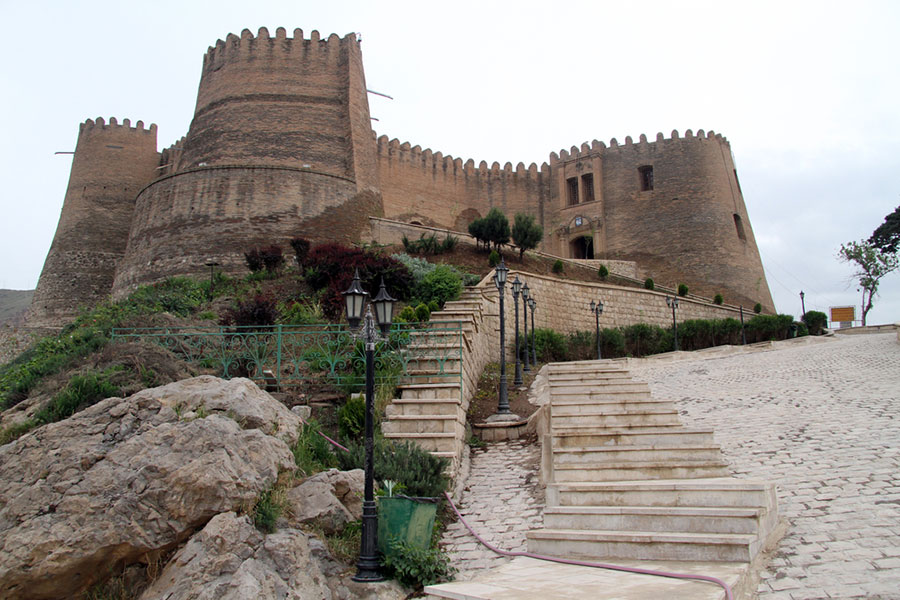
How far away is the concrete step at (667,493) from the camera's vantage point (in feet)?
16.3

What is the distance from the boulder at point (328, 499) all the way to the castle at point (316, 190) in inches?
670

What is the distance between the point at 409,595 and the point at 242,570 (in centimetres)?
117

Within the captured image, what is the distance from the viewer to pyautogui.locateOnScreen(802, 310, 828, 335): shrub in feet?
77.2

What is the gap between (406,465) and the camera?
6.28 m

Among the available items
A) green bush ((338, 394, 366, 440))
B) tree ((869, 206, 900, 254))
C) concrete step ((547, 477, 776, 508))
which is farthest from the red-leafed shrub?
tree ((869, 206, 900, 254))

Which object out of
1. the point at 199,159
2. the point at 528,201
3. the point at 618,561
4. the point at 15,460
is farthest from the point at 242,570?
the point at 528,201

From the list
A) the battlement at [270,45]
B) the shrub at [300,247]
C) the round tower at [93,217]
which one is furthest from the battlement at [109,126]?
the shrub at [300,247]

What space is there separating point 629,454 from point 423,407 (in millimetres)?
2441

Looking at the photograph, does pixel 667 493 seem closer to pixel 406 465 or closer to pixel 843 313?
pixel 406 465

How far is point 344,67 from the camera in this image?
Result: 83.4ft

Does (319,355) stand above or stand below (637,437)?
above

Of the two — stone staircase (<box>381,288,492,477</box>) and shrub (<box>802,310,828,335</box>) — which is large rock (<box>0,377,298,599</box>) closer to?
stone staircase (<box>381,288,492,477</box>)

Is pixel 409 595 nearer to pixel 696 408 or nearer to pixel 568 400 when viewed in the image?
pixel 568 400

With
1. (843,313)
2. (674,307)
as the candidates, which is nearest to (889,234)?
(843,313)
